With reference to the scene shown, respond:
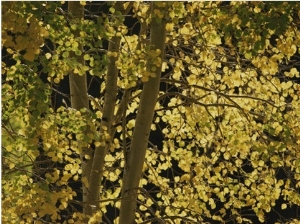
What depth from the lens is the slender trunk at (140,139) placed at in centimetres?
577

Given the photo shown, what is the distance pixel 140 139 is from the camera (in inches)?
236

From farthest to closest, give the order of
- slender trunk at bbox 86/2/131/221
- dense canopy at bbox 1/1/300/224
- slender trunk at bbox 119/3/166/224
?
slender trunk at bbox 86/2/131/221 < slender trunk at bbox 119/3/166/224 < dense canopy at bbox 1/1/300/224

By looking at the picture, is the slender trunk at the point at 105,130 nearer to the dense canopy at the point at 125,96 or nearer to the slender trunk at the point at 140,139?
Result: the dense canopy at the point at 125,96

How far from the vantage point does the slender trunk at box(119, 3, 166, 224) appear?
5.77 meters

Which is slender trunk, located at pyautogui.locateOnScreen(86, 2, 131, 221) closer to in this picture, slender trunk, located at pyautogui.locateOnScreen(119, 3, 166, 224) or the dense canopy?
the dense canopy

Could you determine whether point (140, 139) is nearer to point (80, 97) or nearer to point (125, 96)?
point (125, 96)

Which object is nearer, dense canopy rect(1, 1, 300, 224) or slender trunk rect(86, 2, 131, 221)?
dense canopy rect(1, 1, 300, 224)

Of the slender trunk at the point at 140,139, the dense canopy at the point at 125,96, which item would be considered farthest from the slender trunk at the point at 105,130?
the slender trunk at the point at 140,139

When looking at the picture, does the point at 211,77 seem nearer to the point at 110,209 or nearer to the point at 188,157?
the point at 188,157

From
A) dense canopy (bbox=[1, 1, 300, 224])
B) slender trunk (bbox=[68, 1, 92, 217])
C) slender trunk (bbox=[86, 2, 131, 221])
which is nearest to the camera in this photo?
dense canopy (bbox=[1, 1, 300, 224])

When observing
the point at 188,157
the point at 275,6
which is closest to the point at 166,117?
the point at 188,157

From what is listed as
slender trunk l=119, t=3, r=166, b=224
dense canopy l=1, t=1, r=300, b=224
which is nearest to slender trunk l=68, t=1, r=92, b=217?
dense canopy l=1, t=1, r=300, b=224

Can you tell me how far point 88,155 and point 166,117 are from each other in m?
0.87

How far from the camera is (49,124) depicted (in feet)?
15.3
